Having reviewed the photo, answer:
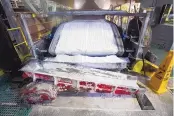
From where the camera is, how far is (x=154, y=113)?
1.87 meters

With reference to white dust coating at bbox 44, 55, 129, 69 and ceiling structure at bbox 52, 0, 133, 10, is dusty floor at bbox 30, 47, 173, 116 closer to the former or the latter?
white dust coating at bbox 44, 55, 129, 69

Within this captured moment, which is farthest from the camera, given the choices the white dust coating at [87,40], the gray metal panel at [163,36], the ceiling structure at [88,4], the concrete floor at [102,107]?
the ceiling structure at [88,4]

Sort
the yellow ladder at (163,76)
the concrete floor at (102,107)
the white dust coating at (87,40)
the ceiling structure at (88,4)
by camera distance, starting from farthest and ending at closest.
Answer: the ceiling structure at (88,4) → the white dust coating at (87,40) → the yellow ladder at (163,76) → the concrete floor at (102,107)

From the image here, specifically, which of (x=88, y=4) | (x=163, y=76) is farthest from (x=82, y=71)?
(x=88, y=4)

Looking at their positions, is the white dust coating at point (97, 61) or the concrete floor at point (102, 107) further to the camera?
the white dust coating at point (97, 61)

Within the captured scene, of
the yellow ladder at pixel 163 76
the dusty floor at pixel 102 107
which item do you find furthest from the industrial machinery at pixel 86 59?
the yellow ladder at pixel 163 76

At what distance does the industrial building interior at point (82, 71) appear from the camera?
74.4 inches

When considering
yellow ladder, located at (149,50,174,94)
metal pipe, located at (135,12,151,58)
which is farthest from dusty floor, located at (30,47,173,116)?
metal pipe, located at (135,12,151,58)

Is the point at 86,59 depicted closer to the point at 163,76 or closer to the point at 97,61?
the point at 97,61

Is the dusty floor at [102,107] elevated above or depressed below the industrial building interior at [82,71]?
below

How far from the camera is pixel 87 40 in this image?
2.39m

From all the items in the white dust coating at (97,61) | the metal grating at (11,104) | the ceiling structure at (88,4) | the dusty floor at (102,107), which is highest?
Result: the ceiling structure at (88,4)

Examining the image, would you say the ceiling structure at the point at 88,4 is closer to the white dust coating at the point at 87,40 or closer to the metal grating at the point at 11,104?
the white dust coating at the point at 87,40

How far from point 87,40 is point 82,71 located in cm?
69
